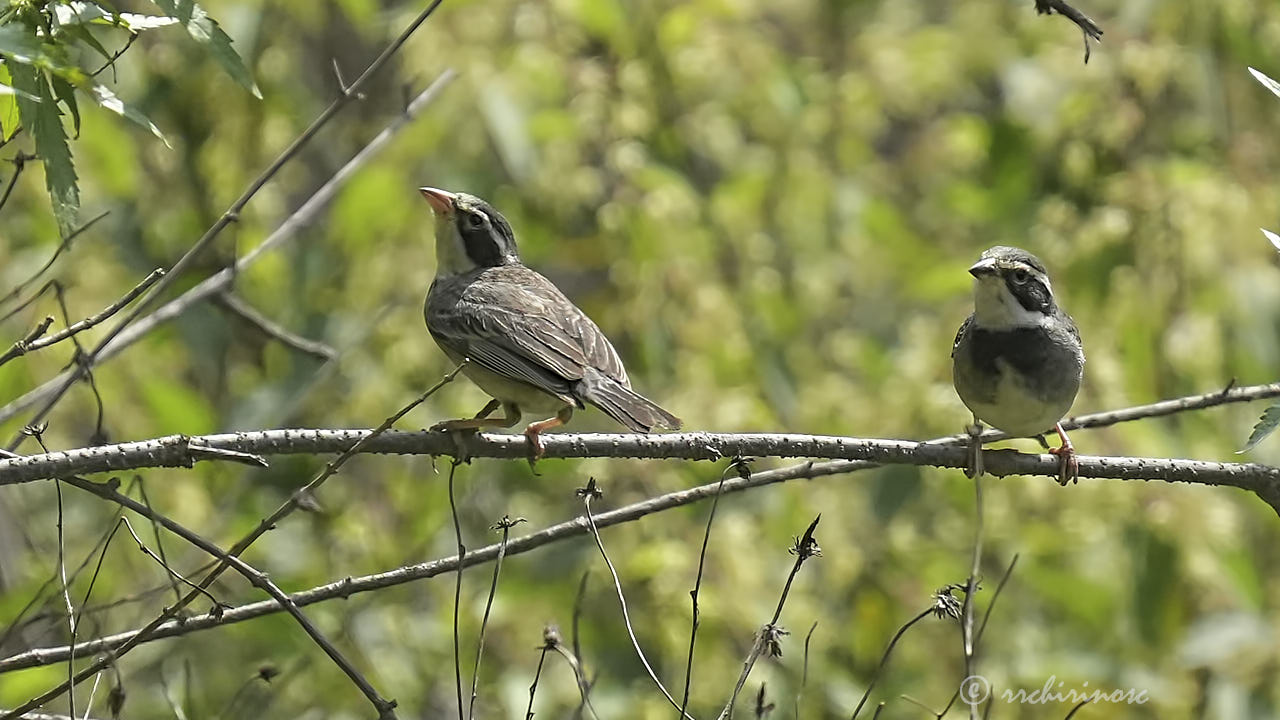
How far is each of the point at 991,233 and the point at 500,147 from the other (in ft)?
9.35

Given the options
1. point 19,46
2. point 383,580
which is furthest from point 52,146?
point 383,580

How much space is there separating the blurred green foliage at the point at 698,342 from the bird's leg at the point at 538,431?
1.02m

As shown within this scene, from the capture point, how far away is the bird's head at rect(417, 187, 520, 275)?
19.3ft

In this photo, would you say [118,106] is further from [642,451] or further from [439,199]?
[439,199]

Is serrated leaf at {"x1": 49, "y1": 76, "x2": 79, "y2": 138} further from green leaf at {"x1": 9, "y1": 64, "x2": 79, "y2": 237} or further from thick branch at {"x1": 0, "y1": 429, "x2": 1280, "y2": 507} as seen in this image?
thick branch at {"x1": 0, "y1": 429, "x2": 1280, "y2": 507}

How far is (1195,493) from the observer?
6703 mm

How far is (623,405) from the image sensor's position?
15.3ft

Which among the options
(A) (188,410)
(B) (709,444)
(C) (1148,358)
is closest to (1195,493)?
(C) (1148,358)

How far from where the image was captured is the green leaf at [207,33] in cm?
304

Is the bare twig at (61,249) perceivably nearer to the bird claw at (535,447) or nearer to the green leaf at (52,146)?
the green leaf at (52,146)

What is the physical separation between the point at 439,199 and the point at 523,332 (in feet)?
3.25

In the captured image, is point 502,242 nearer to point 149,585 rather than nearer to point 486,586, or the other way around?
point 486,586

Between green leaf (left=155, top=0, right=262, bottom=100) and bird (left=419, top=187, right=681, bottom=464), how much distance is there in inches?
50.4

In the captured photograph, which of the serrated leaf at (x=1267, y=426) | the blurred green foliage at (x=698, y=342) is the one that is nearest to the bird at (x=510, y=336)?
the blurred green foliage at (x=698, y=342)
